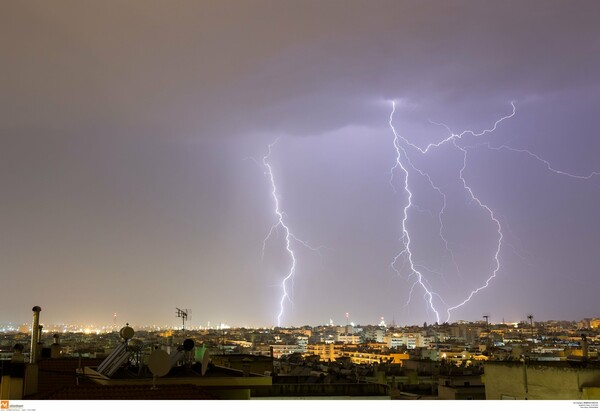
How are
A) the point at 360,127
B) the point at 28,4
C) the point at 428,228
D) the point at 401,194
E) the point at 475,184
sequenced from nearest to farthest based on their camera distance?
the point at 28,4
the point at 360,127
the point at 475,184
the point at 401,194
the point at 428,228

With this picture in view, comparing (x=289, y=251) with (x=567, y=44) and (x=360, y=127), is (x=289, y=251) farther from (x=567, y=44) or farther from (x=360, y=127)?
(x=567, y=44)

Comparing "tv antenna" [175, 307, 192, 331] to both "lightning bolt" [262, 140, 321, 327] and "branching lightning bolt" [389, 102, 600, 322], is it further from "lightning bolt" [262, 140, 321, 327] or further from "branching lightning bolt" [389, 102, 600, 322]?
"branching lightning bolt" [389, 102, 600, 322]

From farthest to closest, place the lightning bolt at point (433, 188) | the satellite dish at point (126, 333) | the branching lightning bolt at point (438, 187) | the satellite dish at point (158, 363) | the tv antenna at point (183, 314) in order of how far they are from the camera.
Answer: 1. the tv antenna at point (183, 314)
2. the lightning bolt at point (433, 188)
3. the branching lightning bolt at point (438, 187)
4. the satellite dish at point (126, 333)
5. the satellite dish at point (158, 363)

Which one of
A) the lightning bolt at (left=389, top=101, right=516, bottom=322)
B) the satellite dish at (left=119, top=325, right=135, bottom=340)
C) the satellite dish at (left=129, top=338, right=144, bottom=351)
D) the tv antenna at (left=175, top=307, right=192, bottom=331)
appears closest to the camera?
the satellite dish at (left=119, top=325, right=135, bottom=340)

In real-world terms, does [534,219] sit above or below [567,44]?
below

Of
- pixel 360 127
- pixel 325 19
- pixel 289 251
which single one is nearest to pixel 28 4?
pixel 325 19

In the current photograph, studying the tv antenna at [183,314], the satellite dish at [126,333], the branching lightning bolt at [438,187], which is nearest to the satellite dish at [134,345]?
the satellite dish at [126,333]

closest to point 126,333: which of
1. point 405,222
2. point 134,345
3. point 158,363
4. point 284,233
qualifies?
point 134,345

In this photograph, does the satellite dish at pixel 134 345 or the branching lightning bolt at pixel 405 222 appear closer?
the satellite dish at pixel 134 345

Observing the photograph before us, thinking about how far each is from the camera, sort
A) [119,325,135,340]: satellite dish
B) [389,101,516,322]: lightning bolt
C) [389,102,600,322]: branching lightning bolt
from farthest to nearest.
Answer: [389,101,516,322]: lightning bolt
[389,102,600,322]: branching lightning bolt
[119,325,135,340]: satellite dish

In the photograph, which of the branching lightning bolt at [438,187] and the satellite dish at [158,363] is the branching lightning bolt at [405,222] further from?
the satellite dish at [158,363]

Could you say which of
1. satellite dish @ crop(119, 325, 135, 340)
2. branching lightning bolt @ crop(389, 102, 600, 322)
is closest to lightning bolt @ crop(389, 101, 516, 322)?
branching lightning bolt @ crop(389, 102, 600, 322)
